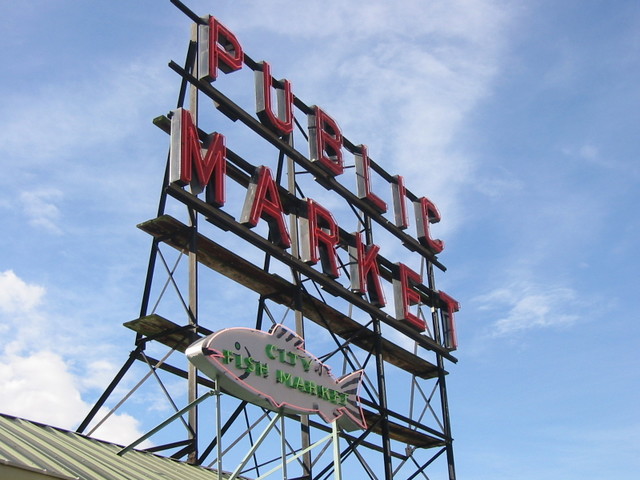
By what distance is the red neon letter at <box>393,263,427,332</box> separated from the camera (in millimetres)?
24250

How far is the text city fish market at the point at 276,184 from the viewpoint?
60.6 feet

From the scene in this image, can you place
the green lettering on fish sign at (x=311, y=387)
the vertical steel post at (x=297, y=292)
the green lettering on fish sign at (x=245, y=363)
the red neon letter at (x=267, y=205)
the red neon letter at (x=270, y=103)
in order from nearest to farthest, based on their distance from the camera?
the green lettering on fish sign at (x=245, y=363) < the green lettering on fish sign at (x=311, y=387) < the vertical steel post at (x=297, y=292) < the red neon letter at (x=267, y=205) < the red neon letter at (x=270, y=103)

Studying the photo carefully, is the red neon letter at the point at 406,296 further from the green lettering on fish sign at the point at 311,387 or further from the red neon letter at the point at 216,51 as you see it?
the green lettering on fish sign at the point at 311,387

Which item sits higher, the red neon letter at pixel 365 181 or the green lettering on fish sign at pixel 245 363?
the red neon letter at pixel 365 181

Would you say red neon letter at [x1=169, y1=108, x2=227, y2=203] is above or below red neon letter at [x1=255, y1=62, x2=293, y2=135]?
below

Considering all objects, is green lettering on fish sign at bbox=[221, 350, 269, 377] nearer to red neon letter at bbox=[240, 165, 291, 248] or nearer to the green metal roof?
the green metal roof

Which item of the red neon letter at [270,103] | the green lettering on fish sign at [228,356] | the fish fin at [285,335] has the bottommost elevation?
the green lettering on fish sign at [228,356]

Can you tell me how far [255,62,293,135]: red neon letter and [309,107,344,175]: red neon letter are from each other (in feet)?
3.68

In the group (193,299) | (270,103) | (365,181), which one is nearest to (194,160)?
(193,299)

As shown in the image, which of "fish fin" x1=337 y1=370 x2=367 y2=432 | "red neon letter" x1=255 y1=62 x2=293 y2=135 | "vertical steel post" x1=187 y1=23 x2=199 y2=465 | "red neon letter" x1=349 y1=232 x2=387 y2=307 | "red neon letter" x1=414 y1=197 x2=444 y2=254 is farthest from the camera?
"red neon letter" x1=414 y1=197 x2=444 y2=254

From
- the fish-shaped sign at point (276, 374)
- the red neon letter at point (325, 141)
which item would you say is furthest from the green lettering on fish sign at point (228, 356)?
the red neon letter at point (325, 141)

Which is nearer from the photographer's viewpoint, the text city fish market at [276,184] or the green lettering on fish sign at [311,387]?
the green lettering on fish sign at [311,387]

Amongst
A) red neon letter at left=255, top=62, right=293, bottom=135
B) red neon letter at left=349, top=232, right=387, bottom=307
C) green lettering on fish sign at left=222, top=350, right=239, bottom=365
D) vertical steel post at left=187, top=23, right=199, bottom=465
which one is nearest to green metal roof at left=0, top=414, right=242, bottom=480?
vertical steel post at left=187, top=23, right=199, bottom=465

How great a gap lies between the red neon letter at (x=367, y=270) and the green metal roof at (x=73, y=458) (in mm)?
8078
